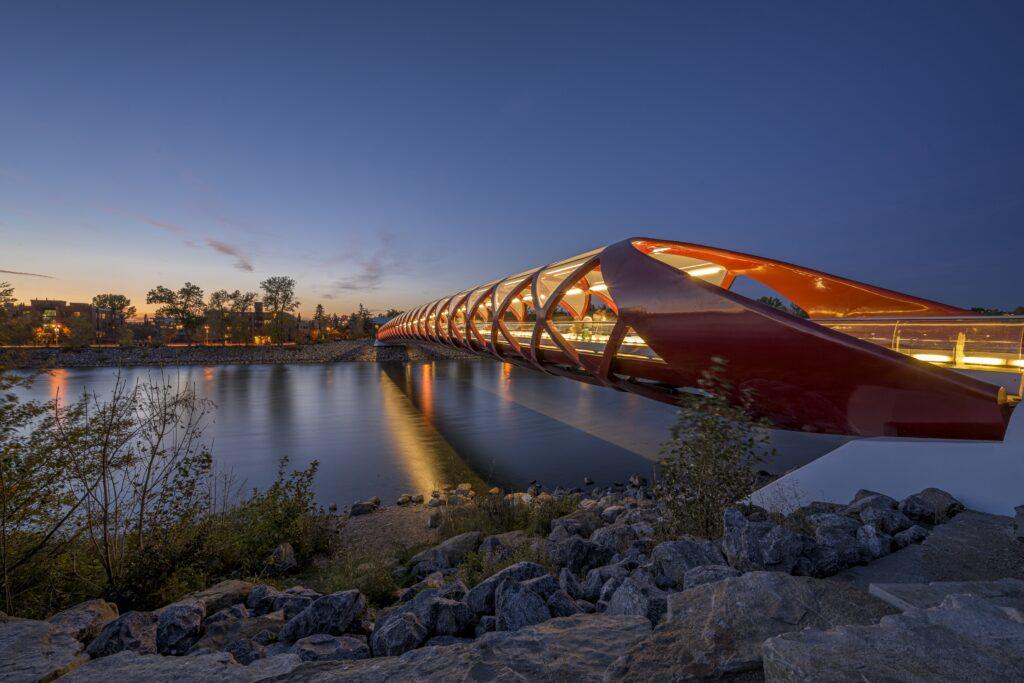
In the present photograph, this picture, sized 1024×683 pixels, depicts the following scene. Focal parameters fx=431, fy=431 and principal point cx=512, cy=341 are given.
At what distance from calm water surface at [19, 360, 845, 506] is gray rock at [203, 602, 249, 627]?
2514mm

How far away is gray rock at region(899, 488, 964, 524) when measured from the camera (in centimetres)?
475

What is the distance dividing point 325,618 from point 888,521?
17.8ft

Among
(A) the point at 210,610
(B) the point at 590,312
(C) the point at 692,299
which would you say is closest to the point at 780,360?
(C) the point at 692,299

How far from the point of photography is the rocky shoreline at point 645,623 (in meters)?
1.91

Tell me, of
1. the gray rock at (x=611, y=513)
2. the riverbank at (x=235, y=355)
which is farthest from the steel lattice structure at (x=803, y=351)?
the riverbank at (x=235, y=355)

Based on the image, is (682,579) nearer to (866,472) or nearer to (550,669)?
(550,669)

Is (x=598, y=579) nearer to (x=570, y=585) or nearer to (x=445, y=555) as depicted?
(x=570, y=585)

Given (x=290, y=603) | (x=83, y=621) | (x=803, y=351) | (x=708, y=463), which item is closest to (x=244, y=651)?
(x=290, y=603)

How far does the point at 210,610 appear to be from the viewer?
13.5ft

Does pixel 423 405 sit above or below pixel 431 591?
below

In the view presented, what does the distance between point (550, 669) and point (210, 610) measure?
3.67 m

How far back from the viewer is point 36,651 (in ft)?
9.34

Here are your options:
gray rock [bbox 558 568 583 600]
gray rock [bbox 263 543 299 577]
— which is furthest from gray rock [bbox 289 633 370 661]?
gray rock [bbox 263 543 299 577]

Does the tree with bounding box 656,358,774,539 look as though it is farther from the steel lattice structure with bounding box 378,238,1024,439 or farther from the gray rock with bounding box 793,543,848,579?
the gray rock with bounding box 793,543,848,579
